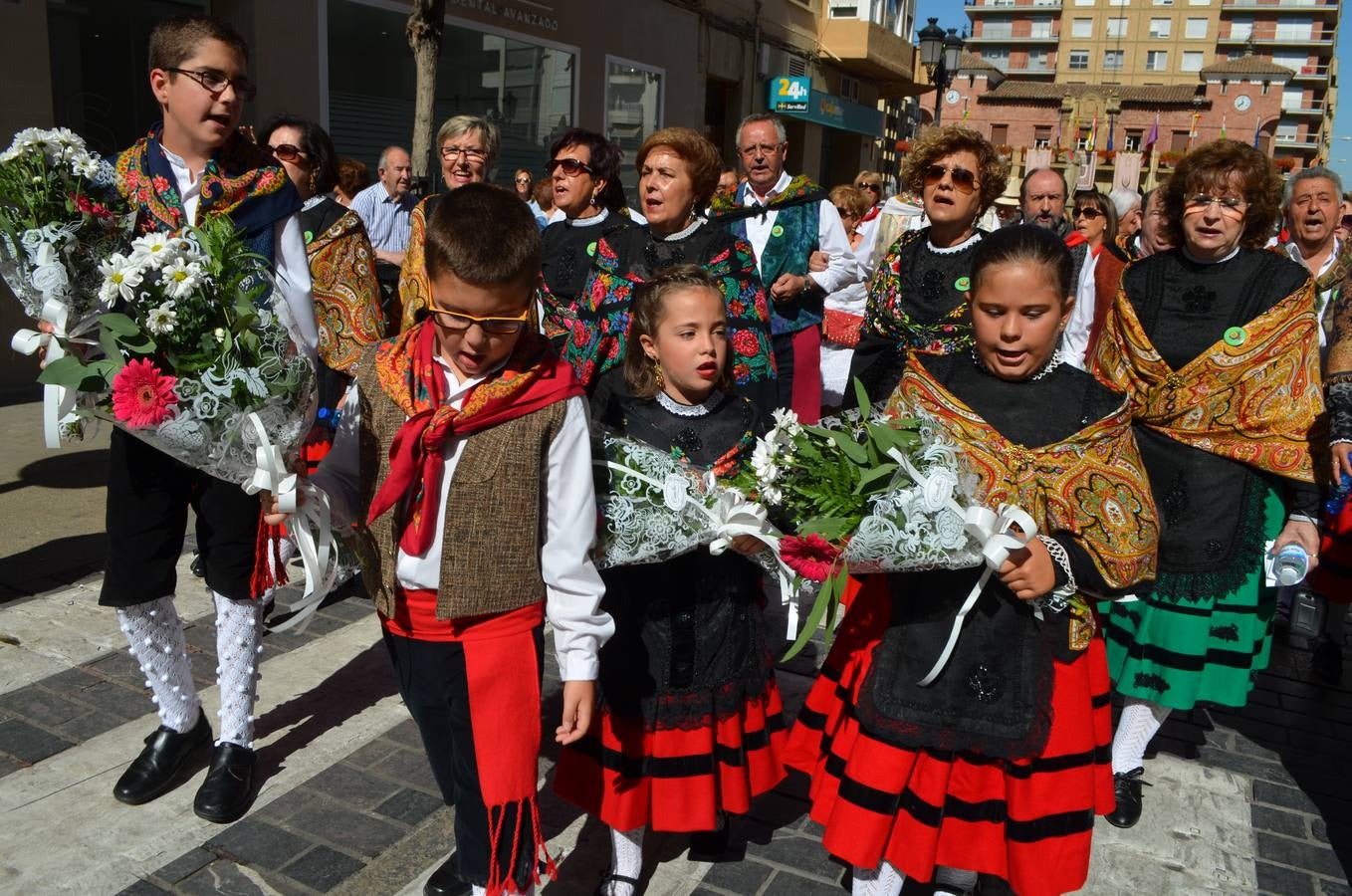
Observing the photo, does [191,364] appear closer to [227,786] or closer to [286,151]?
[227,786]

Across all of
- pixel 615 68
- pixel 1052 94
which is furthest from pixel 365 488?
pixel 1052 94

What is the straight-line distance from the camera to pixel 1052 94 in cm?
6494

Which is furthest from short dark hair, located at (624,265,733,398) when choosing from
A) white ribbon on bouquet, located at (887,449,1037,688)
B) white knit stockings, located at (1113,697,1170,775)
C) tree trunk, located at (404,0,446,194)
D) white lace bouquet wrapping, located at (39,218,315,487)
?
tree trunk, located at (404,0,446,194)

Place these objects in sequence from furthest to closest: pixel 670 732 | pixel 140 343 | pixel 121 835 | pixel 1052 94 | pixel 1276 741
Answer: pixel 1052 94
pixel 1276 741
pixel 121 835
pixel 670 732
pixel 140 343

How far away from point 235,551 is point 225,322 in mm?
917

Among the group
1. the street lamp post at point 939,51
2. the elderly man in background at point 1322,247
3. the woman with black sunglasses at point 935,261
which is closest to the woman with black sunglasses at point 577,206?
the woman with black sunglasses at point 935,261

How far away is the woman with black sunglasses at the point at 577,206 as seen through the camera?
5160mm

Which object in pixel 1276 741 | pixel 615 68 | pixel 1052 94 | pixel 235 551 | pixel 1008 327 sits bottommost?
pixel 1276 741

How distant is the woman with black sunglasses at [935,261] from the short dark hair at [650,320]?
42.8 inches

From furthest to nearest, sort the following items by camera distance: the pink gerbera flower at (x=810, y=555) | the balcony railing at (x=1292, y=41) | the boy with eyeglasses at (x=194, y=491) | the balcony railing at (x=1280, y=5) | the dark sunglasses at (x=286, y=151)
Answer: the balcony railing at (x=1292, y=41) < the balcony railing at (x=1280, y=5) < the dark sunglasses at (x=286, y=151) < the boy with eyeglasses at (x=194, y=491) < the pink gerbera flower at (x=810, y=555)

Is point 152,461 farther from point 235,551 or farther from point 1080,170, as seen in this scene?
point 1080,170

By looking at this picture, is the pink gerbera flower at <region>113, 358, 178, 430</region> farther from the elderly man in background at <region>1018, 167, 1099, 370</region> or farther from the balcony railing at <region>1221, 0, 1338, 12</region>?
the balcony railing at <region>1221, 0, 1338, 12</region>

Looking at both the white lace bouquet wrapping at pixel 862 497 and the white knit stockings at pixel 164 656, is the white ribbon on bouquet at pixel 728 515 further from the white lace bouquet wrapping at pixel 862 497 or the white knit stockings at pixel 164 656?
the white knit stockings at pixel 164 656

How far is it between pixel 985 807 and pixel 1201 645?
1.38 m
